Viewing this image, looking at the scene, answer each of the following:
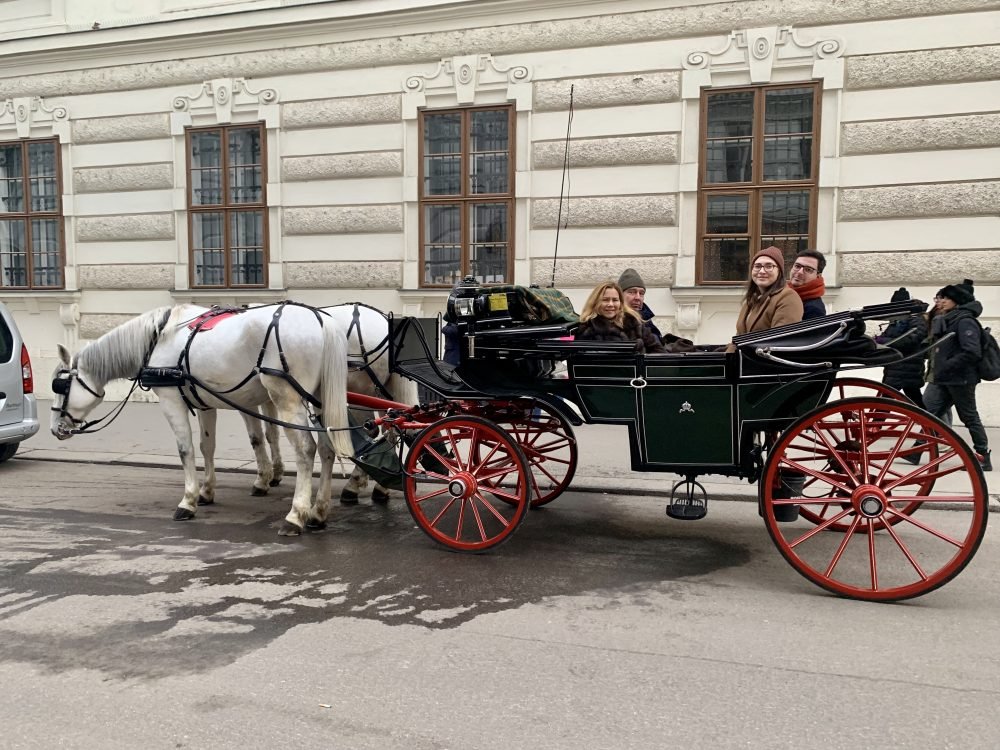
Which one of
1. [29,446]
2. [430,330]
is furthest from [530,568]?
[29,446]

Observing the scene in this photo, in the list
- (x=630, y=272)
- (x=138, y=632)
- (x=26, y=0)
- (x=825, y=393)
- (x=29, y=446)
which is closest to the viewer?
(x=138, y=632)

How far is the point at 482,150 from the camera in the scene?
34.1 ft

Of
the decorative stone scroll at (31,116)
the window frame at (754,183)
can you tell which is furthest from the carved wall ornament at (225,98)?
the window frame at (754,183)

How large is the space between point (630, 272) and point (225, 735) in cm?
428

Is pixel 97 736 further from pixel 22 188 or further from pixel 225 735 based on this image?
pixel 22 188

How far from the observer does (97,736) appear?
270cm

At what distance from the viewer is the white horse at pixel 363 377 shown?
19.9 feet

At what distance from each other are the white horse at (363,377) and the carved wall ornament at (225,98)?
602cm

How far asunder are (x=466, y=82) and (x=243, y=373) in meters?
6.15

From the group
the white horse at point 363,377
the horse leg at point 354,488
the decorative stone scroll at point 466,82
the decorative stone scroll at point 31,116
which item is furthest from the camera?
the decorative stone scroll at point 31,116

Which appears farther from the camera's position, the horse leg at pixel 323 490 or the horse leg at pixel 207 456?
the horse leg at pixel 207 456

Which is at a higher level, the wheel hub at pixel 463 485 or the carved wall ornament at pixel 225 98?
the carved wall ornament at pixel 225 98

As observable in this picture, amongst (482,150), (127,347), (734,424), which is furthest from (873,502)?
(482,150)

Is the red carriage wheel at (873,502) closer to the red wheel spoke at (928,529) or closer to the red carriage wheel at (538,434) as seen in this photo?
the red wheel spoke at (928,529)
